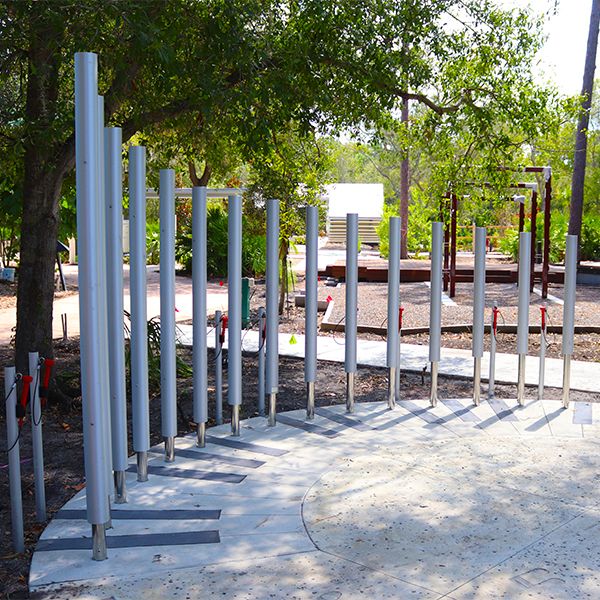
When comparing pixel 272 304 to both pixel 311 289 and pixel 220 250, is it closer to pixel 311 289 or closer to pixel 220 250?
pixel 311 289

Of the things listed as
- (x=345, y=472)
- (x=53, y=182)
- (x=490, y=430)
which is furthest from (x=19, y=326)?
(x=490, y=430)

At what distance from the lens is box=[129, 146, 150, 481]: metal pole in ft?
17.9

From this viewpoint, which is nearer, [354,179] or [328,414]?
[328,414]

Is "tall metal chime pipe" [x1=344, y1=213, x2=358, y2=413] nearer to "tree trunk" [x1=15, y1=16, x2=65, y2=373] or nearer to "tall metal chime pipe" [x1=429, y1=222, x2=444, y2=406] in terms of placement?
"tall metal chime pipe" [x1=429, y1=222, x2=444, y2=406]

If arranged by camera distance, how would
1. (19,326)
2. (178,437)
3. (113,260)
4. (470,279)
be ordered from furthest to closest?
(470,279)
(19,326)
(178,437)
(113,260)

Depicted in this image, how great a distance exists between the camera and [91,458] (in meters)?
4.32

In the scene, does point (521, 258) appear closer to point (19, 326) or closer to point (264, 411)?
point (264, 411)

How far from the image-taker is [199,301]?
6.24 meters

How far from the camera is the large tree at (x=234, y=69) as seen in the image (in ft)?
22.4

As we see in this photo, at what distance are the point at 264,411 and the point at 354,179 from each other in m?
73.6

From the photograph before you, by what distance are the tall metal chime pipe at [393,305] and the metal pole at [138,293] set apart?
2620 mm

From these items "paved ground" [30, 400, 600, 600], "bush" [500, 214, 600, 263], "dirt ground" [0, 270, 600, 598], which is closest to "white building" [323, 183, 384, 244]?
"bush" [500, 214, 600, 263]

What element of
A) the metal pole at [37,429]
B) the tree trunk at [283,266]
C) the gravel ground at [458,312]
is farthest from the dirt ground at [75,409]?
the tree trunk at [283,266]

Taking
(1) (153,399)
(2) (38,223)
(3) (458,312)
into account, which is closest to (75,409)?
(1) (153,399)
